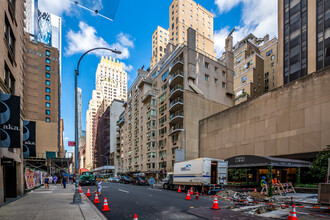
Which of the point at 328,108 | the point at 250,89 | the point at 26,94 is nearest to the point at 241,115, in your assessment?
the point at 328,108

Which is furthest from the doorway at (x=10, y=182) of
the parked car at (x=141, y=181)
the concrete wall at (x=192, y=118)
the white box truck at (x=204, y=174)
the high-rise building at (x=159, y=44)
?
the high-rise building at (x=159, y=44)

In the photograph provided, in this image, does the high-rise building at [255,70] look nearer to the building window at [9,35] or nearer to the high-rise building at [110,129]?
the building window at [9,35]

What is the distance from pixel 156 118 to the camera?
5612 centimetres

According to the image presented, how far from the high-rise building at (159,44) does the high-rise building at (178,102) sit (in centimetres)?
4133

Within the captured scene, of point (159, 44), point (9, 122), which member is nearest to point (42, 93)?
point (159, 44)

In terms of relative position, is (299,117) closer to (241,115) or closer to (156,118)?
(241,115)

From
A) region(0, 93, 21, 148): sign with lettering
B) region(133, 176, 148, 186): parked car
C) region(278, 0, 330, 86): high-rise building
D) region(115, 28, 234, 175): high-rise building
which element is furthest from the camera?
region(115, 28, 234, 175): high-rise building

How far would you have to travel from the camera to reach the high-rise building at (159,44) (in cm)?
Answer: 10256

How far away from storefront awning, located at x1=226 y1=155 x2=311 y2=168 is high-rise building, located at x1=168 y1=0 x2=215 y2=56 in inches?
2725

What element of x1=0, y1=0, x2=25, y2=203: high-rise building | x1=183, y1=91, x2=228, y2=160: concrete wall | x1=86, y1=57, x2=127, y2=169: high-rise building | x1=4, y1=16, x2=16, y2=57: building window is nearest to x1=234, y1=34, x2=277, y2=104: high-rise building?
x1=183, y1=91, x2=228, y2=160: concrete wall

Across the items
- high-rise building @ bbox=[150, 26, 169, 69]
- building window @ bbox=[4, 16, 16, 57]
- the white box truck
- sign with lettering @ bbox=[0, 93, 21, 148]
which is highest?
high-rise building @ bbox=[150, 26, 169, 69]

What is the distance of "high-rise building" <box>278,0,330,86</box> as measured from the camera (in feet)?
133

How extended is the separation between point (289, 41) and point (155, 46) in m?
68.0

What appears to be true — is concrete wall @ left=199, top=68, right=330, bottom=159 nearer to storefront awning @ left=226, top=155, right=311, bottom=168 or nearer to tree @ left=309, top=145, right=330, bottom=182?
tree @ left=309, top=145, right=330, bottom=182
